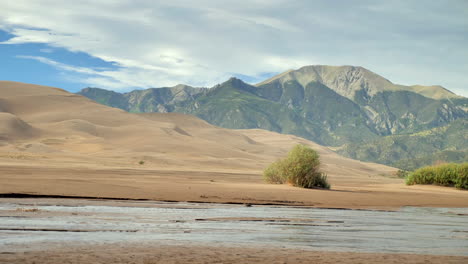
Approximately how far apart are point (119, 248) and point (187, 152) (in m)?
128

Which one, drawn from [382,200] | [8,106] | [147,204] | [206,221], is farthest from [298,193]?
[8,106]

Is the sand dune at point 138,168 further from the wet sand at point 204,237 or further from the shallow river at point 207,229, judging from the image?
the wet sand at point 204,237

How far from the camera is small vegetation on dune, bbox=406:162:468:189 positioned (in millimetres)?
57656

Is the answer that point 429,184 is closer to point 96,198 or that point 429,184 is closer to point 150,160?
point 96,198

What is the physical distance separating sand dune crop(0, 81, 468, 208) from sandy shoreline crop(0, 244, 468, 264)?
1824 centimetres

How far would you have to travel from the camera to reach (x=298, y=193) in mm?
41656

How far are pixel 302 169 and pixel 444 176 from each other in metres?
19.0

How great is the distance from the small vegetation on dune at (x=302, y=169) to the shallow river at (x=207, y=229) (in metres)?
23.3

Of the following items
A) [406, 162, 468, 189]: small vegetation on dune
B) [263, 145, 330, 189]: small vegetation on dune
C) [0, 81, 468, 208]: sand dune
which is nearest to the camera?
[0, 81, 468, 208]: sand dune

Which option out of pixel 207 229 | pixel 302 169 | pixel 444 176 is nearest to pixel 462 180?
pixel 444 176

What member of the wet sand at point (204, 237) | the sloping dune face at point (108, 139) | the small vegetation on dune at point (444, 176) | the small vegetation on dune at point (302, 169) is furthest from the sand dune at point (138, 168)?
the wet sand at point (204, 237)

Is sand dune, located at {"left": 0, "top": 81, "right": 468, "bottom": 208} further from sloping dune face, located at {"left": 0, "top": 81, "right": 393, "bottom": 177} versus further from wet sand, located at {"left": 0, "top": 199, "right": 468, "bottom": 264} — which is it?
wet sand, located at {"left": 0, "top": 199, "right": 468, "bottom": 264}

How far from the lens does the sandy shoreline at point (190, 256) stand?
11.6 meters

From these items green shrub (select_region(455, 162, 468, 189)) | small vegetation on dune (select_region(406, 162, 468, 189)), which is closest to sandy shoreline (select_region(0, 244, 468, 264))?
green shrub (select_region(455, 162, 468, 189))
